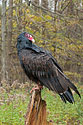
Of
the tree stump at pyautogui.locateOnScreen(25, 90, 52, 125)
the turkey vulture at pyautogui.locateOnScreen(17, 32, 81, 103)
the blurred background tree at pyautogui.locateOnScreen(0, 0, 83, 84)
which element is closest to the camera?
the tree stump at pyautogui.locateOnScreen(25, 90, 52, 125)

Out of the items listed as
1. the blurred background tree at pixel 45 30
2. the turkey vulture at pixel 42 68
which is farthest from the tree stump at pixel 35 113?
the blurred background tree at pixel 45 30

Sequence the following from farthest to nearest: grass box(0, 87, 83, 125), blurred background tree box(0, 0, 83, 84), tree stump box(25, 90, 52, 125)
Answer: blurred background tree box(0, 0, 83, 84) → grass box(0, 87, 83, 125) → tree stump box(25, 90, 52, 125)

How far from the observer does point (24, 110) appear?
3977 millimetres

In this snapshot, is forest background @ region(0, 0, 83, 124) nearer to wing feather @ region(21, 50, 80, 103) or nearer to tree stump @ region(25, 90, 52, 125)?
wing feather @ region(21, 50, 80, 103)

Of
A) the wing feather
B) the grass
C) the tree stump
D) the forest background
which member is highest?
the forest background

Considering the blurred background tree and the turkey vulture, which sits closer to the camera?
the turkey vulture

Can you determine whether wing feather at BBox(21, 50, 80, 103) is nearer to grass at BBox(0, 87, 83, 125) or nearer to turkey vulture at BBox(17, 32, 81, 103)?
turkey vulture at BBox(17, 32, 81, 103)

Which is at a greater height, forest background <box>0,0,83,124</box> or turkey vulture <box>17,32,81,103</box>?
forest background <box>0,0,83,124</box>

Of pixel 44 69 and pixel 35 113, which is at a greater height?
pixel 44 69

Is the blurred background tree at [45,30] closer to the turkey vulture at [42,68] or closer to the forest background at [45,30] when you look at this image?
the forest background at [45,30]

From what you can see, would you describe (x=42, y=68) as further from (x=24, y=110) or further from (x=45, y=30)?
(x=45, y=30)

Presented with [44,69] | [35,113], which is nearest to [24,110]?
[44,69]

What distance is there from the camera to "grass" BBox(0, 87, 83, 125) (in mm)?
3529

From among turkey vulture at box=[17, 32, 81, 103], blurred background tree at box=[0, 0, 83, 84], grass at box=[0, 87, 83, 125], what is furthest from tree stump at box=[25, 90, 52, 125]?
blurred background tree at box=[0, 0, 83, 84]
